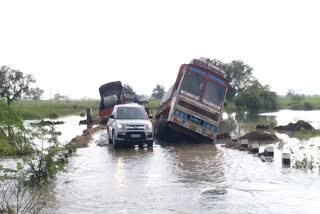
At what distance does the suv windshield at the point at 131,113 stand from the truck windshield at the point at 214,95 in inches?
123

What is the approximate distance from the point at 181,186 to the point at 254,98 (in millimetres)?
57704

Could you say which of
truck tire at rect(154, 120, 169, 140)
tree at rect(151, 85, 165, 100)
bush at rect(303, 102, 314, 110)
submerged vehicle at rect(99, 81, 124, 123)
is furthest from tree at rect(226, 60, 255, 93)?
truck tire at rect(154, 120, 169, 140)

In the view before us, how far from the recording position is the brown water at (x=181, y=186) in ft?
30.8

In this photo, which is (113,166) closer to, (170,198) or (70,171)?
(70,171)

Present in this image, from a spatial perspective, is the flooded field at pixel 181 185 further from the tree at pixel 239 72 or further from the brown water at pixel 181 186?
the tree at pixel 239 72

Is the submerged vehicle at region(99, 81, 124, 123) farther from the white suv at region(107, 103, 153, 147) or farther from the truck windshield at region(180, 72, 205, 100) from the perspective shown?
the white suv at region(107, 103, 153, 147)

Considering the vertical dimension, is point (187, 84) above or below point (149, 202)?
above

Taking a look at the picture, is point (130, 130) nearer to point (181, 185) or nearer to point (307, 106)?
point (181, 185)

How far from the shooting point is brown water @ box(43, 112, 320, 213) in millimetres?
9375

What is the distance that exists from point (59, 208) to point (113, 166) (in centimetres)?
566

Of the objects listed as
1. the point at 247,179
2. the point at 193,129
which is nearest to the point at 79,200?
the point at 247,179

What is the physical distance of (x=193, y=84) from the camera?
2191cm

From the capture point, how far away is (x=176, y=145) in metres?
22.3

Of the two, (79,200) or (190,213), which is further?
(79,200)
